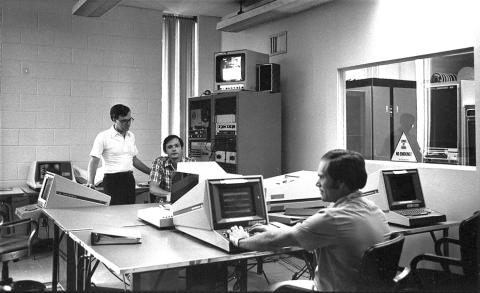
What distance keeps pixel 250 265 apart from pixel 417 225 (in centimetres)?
184

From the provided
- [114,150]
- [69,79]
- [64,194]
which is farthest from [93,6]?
[64,194]

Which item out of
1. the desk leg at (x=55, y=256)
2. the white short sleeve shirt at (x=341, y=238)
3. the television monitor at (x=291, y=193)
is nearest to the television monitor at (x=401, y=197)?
the television monitor at (x=291, y=193)

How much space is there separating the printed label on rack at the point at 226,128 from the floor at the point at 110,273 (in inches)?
54.8

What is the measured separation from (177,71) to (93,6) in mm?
1830

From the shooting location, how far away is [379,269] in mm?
1976

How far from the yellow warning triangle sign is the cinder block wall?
3.02 metres

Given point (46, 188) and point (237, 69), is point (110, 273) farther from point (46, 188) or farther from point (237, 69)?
point (237, 69)

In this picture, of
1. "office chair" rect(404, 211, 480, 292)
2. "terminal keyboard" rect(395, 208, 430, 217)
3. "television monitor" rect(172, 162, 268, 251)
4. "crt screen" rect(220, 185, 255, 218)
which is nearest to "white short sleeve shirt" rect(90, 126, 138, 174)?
"television monitor" rect(172, 162, 268, 251)

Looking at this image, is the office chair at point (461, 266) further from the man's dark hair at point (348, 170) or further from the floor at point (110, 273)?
the floor at point (110, 273)

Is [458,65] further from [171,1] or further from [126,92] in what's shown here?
[126,92]

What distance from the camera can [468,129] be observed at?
3846 mm

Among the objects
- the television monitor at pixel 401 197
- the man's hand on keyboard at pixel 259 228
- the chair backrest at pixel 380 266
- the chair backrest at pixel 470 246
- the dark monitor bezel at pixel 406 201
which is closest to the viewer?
the chair backrest at pixel 380 266

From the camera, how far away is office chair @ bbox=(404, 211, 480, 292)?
2645 mm

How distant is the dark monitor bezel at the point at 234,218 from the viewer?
8.21 ft
